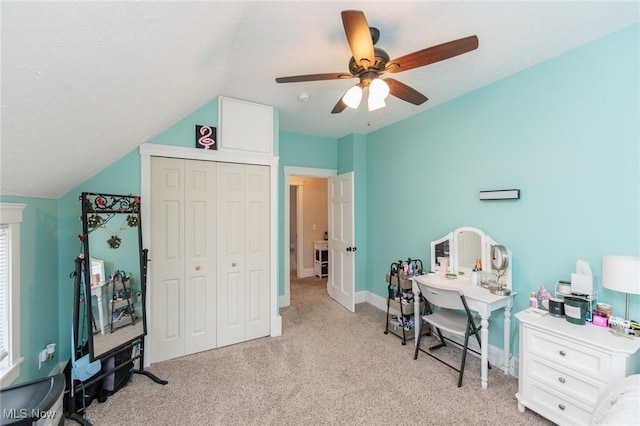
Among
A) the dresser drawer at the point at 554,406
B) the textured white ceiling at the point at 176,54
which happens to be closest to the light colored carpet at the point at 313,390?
the dresser drawer at the point at 554,406

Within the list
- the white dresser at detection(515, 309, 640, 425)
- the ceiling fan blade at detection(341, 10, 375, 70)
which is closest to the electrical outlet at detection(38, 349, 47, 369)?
the ceiling fan blade at detection(341, 10, 375, 70)

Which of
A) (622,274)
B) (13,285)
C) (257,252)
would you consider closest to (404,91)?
(622,274)

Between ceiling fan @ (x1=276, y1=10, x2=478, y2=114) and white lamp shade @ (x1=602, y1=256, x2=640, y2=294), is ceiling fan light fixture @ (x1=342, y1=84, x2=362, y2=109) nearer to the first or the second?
ceiling fan @ (x1=276, y1=10, x2=478, y2=114)

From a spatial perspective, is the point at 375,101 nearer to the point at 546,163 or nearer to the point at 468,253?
the point at 546,163

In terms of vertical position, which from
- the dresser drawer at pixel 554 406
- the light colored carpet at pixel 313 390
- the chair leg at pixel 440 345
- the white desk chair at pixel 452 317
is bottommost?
the light colored carpet at pixel 313 390

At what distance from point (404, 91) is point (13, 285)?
289 cm

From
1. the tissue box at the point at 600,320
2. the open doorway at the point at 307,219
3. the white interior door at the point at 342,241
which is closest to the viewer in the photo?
the tissue box at the point at 600,320

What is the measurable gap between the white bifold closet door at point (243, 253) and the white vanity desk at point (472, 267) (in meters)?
1.67

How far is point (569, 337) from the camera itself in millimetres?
1643

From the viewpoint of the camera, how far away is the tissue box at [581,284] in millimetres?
1788

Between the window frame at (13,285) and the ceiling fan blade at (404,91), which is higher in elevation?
the ceiling fan blade at (404,91)

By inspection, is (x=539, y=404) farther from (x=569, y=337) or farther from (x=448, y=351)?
(x=448, y=351)

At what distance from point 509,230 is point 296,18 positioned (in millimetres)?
2413

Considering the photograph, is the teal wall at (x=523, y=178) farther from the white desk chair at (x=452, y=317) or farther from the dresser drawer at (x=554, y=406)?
the dresser drawer at (x=554, y=406)
